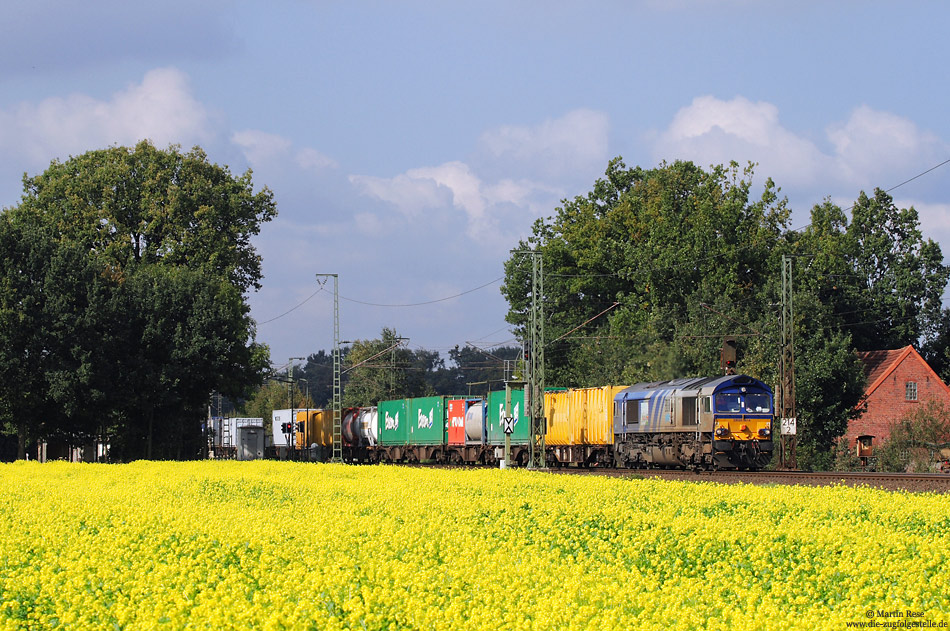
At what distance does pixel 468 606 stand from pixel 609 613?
4.11 feet

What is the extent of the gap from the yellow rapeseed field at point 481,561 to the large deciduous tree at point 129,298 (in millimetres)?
34430

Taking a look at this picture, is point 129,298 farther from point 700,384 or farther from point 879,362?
point 879,362

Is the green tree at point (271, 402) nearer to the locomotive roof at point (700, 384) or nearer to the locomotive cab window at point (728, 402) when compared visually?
the locomotive roof at point (700, 384)

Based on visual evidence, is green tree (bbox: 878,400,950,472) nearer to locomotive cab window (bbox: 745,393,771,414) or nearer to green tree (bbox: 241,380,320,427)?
locomotive cab window (bbox: 745,393,771,414)

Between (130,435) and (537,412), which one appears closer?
(537,412)

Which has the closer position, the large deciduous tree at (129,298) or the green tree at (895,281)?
the large deciduous tree at (129,298)

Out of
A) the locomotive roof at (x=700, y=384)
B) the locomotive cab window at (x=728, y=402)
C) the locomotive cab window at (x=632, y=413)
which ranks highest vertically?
the locomotive roof at (x=700, y=384)

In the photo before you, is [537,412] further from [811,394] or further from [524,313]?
[524,313]

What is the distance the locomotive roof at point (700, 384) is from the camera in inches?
1473

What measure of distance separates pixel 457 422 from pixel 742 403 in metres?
22.7

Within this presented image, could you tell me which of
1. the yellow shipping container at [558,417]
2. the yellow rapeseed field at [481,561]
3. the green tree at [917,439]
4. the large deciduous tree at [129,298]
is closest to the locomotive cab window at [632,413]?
the yellow shipping container at [558,417]

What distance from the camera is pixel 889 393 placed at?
6950 cm

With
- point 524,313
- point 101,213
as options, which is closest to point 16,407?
point 101,213

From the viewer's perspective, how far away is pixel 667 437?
39.6 meters
